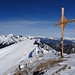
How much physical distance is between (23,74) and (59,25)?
383 inches

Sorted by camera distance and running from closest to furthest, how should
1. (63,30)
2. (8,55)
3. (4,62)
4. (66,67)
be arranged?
(66,67)
(63,30)
(4,62)
(8,55)

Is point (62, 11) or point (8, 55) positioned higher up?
point (62, 11)

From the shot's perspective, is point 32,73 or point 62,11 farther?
point 62,11

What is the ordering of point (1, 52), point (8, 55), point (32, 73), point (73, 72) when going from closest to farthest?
1. point (73, 72)
2. point (32, 73)
3. point (8, 55)
4. point (1, 52)

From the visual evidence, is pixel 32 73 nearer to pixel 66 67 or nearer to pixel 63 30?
pixel 66 67

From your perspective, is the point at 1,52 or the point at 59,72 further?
the point at 1,52

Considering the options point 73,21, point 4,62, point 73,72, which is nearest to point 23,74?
point 73,72

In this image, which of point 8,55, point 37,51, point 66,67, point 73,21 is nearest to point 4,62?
point 8,55

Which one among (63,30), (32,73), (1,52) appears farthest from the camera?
(1,52)

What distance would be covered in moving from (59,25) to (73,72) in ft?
43.7

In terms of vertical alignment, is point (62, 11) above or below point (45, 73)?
above

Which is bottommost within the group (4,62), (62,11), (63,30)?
(4,62)

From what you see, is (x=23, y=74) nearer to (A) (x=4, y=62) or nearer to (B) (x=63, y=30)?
(B) (x=63, y=30)

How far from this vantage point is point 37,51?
43.3 m
